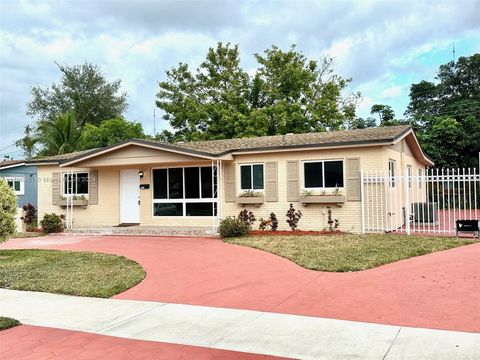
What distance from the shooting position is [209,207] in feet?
52.4

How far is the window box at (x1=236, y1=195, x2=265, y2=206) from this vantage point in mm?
14977

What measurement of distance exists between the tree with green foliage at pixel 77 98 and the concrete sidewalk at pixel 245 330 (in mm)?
40111

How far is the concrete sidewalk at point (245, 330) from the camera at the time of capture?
4.34 meters

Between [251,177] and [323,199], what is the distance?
9.43 ft

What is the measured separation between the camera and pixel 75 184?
18578 mm

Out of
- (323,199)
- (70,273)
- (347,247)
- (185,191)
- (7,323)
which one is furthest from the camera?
(185,191)

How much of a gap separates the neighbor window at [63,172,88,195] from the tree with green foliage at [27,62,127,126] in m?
26.8

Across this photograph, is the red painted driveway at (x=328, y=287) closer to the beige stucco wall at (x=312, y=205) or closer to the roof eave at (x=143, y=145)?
the beige stucco wall at (x=312, y=205)

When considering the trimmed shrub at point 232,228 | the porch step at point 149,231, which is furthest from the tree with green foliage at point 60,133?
the trimmed shrub at point 232,228

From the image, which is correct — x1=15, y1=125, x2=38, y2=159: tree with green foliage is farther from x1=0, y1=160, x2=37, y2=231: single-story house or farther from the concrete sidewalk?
the concrete sidewalk

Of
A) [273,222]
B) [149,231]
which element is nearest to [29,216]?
[149,231]

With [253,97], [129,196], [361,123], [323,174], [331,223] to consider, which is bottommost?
[331,223]

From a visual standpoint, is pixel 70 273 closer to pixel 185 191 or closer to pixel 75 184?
pixel 185 191

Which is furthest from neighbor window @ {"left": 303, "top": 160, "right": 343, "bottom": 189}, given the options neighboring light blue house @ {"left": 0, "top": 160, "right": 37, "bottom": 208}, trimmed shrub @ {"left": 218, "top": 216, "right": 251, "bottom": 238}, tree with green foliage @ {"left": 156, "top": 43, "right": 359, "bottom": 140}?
neighboring light blue house @ {"left": 0, "top": 160, "right": 37, "bottom": 208}
